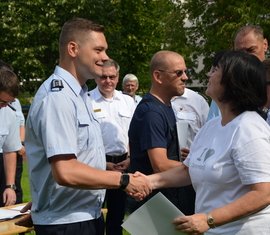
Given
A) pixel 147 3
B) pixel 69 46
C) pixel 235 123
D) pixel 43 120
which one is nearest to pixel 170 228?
pixel 235 123

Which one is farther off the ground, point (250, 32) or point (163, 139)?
point (250, 32)

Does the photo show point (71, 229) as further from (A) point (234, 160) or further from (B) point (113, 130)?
(B) point (113, 130)

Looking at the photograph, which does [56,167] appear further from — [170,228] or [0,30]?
[0,30]

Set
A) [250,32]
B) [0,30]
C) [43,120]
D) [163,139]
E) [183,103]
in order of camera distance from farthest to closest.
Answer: [0,30], [183,103], [250,32], [163,139], [43,120]

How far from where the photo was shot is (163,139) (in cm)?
450

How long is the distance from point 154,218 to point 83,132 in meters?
0.61

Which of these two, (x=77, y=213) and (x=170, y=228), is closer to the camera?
(x=170, y=228)

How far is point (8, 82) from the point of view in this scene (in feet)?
15.0

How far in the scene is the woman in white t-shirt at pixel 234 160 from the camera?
301 cm

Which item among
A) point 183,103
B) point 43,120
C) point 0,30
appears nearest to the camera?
point 43,120

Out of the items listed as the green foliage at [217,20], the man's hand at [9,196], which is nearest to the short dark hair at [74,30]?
the man's hand at [9,196]

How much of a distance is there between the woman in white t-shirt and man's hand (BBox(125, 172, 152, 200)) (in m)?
0.48

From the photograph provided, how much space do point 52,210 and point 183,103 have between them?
259 centimetres

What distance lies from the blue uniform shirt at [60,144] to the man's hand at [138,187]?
0.64ft
